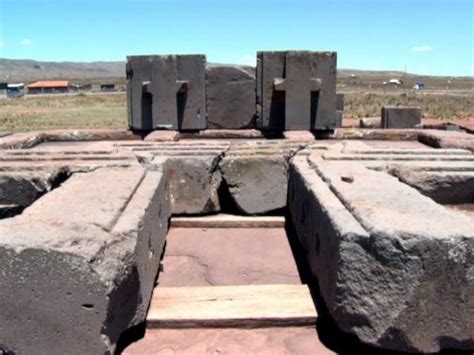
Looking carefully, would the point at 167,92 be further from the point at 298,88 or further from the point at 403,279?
the point at 403,279

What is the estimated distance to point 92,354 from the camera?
2.71 m

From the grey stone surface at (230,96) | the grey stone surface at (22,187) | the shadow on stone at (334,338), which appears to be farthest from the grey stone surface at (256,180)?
the grey stone surface at (230,96)

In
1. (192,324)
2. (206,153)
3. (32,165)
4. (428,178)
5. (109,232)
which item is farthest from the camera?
(206,153)

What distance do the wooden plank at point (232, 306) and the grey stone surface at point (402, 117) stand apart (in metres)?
10.6

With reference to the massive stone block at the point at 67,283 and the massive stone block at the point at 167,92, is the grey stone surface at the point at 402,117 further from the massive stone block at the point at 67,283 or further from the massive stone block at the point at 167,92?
the massive stone block at the point at 67,283

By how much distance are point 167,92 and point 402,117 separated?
7.63m

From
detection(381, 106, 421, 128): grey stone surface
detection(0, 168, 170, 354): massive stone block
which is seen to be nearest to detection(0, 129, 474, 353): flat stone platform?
detection(0, 168, 170, 354): massive stone block

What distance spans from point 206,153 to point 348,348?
2800 mm

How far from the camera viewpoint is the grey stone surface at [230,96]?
312 inches

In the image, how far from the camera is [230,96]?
7.98 metres

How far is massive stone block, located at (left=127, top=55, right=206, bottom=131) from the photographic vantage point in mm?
7707

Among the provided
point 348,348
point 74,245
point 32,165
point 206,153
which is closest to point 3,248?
point 74,245

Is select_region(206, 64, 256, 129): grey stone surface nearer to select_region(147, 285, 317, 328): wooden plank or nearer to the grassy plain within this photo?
select_region(147, 285, 317, 328): wooden plank

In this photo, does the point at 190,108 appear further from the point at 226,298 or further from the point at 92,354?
the point at 92,354
